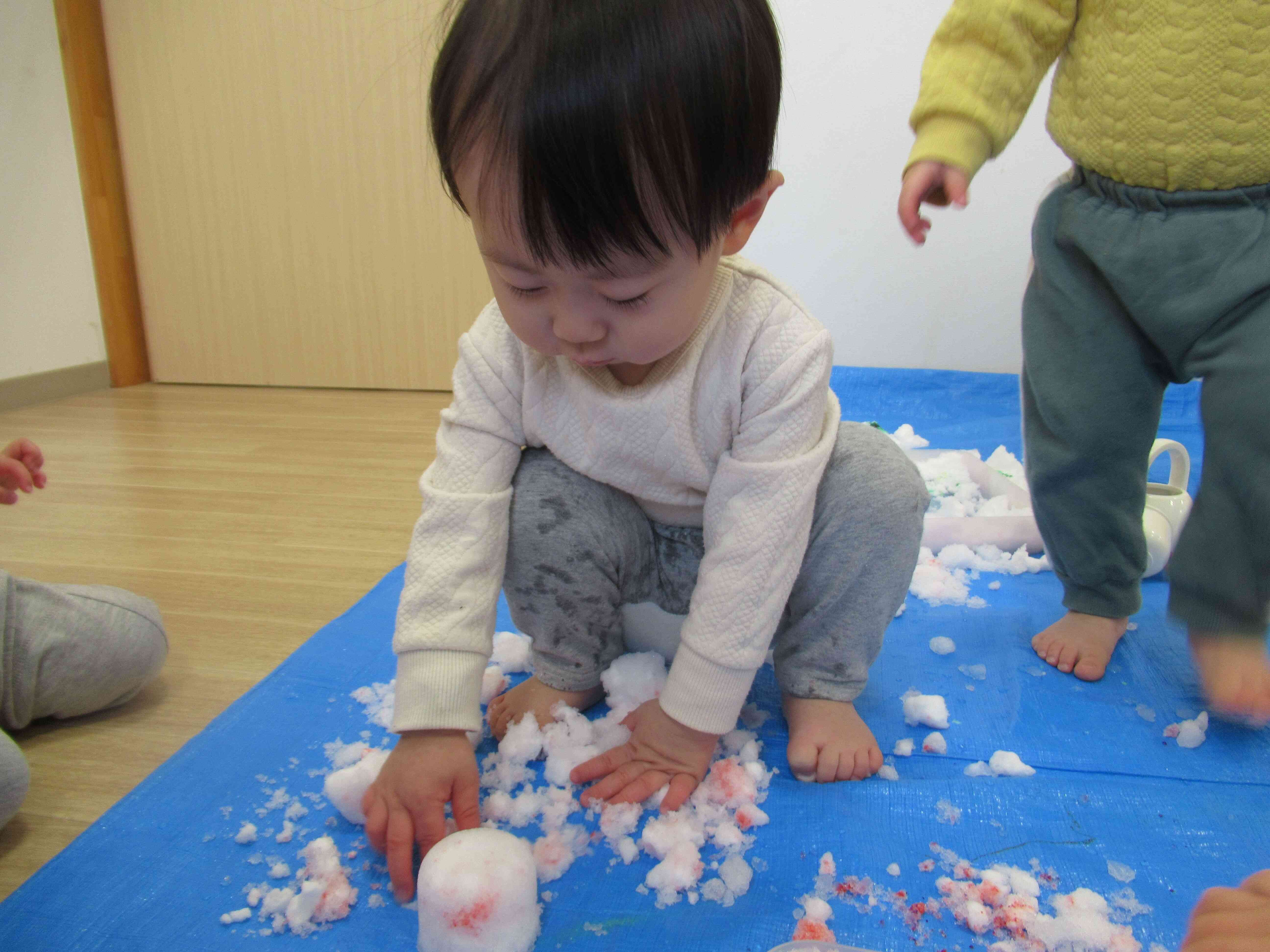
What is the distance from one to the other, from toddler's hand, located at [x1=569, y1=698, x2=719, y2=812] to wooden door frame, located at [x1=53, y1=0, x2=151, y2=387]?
2.20 metres

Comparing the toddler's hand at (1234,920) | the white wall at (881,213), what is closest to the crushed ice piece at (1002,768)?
the toddler's hand at (1234,920)

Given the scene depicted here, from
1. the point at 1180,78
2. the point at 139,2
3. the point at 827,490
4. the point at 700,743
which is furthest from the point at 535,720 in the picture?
the point at 139,2

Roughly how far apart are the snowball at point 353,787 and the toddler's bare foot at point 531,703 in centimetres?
11

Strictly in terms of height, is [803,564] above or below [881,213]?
below

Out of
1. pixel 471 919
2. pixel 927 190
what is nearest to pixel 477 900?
pixel 471 919

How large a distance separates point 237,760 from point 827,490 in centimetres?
50

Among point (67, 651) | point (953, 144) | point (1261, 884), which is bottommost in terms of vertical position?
point (67, 651)

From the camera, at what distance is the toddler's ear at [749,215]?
1.88ft

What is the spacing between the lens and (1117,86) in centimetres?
76

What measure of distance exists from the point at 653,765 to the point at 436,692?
16 centimetres

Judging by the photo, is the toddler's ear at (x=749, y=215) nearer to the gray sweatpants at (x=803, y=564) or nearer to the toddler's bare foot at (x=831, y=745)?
the gray sweatpants at (x=803, y=564)

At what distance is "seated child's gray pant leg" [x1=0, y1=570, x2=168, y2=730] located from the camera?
27.6 inches

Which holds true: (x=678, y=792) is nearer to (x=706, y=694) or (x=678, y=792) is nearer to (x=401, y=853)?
(x=706, y=694)

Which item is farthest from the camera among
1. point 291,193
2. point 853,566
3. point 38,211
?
point 291,193
